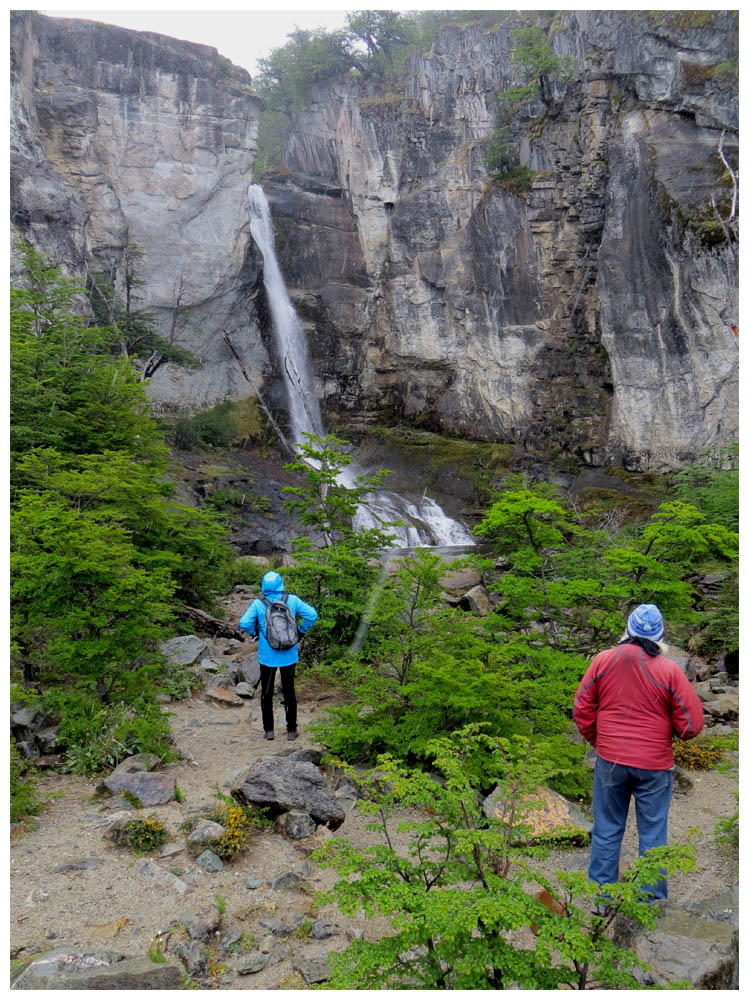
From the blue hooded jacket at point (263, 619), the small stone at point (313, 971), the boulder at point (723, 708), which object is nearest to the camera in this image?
the small stone at point (313, 971)

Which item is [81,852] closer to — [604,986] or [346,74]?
[604,986]

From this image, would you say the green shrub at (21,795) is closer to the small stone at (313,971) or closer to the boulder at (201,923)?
the boulder at (201,923)

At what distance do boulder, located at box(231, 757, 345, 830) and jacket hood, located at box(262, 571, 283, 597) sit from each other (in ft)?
5.47

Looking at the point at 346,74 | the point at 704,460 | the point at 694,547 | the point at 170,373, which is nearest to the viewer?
the point at 694,547

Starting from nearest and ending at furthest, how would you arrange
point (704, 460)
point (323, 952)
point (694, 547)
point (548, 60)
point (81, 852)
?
point (323, 952), point (81, 852), point (694, 547), point (704, 460), point (548, 60)

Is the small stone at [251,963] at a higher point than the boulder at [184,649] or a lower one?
higher

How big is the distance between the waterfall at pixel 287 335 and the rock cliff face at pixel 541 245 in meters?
0.67

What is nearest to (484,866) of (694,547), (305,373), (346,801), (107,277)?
(346,801)

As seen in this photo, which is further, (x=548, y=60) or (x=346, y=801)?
(x=548, y=60)

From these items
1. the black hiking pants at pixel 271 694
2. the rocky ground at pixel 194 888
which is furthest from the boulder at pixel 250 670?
the rocky ground at pixel 194 888

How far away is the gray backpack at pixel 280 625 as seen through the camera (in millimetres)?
5773

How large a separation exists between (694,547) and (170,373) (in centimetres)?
2276

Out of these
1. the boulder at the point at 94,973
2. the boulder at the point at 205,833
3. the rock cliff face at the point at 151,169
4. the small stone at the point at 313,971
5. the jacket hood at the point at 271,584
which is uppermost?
the rock cliff face at the point at 151,169

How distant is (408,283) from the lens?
1038 inches
